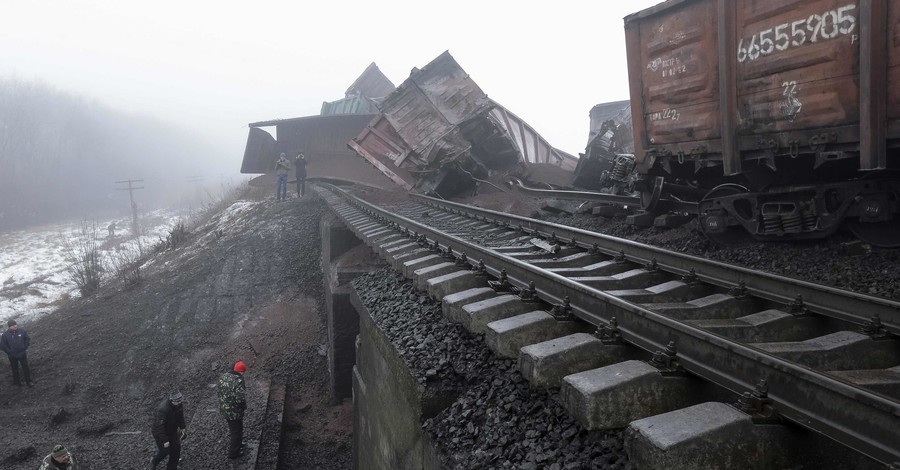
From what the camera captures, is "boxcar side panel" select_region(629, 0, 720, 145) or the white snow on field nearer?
"boxcar side panel" select_region(629, 0, 720, 145)

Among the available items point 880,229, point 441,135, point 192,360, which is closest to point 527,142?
point 441,135

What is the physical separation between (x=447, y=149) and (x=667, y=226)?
6936mm

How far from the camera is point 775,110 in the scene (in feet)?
18.8

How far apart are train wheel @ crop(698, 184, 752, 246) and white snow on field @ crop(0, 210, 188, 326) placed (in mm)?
18567

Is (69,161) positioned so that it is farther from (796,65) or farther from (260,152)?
(796,65)

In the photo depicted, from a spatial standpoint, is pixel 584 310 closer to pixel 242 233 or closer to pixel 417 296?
pixel 417 296

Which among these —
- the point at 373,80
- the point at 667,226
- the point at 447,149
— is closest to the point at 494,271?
the point at 667,226

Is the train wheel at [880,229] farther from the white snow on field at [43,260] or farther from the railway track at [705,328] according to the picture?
the white snow on field at [43,260]

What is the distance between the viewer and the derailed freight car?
481cm

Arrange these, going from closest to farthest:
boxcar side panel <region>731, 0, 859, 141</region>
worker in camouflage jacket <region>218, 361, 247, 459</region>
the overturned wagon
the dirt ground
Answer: boxcar side panel <region>731, 0, 859, 141</region>
worker in camouflage jacket <region>218, 361, 247, 459</region>
the dirt ground
the overturned wagon

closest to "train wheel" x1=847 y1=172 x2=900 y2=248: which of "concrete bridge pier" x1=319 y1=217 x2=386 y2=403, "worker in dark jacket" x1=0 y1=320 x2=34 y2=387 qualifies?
"concrete bridge pier" x1=319 y1=217 x2=386 y2=403

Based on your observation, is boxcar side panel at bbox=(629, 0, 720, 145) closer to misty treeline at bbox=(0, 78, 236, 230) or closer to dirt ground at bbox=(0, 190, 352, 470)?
dirt ground at bbox=(0, 190, 352, 470)

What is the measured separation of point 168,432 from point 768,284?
21.8ft

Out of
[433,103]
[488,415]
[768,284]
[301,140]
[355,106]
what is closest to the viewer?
[488,415]
